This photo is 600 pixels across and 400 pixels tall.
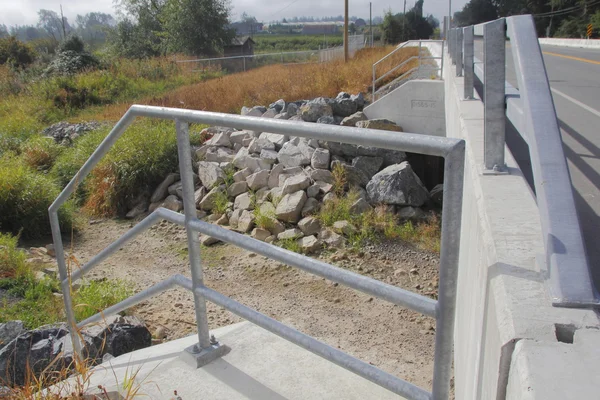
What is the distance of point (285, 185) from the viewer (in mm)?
8531

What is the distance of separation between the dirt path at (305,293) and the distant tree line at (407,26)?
48.7 meters

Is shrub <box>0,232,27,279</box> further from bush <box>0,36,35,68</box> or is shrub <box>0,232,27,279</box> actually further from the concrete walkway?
bush <box>0,36,35,68</box>

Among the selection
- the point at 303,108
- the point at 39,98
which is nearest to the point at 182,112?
the point at 303,108

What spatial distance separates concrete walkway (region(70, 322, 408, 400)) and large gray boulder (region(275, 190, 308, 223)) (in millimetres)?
5206

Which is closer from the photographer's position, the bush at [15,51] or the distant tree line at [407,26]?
the bush at [15,51]

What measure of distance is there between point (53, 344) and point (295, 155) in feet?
21.3

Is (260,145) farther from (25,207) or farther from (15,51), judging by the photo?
(15,51)

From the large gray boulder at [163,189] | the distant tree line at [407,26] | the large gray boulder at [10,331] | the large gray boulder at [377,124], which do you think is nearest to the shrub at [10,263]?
the large gray boulder at [10,331]

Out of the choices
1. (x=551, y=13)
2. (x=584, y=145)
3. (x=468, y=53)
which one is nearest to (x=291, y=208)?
(x=468, y=53)

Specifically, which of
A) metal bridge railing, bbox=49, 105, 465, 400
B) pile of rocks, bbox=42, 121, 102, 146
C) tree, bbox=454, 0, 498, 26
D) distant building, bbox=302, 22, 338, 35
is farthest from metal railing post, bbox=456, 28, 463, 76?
distant building, bbox=302, 22, 338, 35

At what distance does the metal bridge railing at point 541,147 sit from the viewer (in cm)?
116

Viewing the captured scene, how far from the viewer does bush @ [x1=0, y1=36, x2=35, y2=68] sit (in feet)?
104

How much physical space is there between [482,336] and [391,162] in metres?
9.09

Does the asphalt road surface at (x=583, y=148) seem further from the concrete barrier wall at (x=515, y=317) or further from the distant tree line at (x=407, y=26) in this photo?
the distant tree line at (x=407, y=26)
